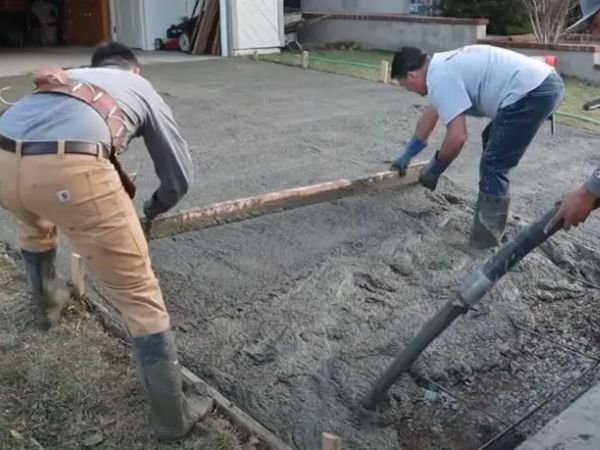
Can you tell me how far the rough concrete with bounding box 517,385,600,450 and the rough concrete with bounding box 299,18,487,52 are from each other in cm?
1055

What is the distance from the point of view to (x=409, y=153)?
5.23 metres

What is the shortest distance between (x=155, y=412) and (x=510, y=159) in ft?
8.93

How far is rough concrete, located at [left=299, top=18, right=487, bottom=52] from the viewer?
510 inches

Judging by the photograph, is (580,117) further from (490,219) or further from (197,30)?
(197,30)

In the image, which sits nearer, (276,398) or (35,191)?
(35,191)

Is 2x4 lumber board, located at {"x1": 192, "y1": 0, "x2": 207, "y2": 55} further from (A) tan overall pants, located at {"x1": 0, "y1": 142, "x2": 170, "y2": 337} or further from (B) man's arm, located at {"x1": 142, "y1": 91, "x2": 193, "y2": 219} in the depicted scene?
(A) tan overall pants, located at {"x1": 0, "y1": 142, "x2": 170, "y2": 337}

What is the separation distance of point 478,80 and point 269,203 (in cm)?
138

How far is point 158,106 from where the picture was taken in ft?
9.75

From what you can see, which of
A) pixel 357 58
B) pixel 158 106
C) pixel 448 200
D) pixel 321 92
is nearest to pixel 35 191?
pixel 158 106

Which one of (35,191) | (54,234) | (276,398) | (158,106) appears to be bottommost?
(276,398)

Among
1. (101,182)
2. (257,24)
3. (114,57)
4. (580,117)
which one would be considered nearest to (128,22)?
(257,24)

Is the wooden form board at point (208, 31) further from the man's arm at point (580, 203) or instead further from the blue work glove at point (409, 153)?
the man's arm at point (580, 203)

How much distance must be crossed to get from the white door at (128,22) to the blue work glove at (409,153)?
11.0m

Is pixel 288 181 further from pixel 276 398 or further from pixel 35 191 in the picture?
pixel 35 191
